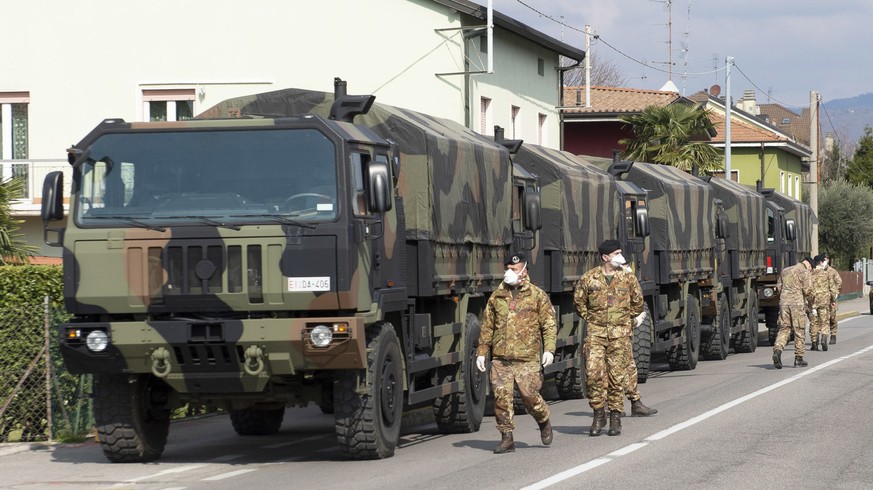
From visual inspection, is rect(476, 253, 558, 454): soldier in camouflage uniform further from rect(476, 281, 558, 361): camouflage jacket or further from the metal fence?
the metal fence

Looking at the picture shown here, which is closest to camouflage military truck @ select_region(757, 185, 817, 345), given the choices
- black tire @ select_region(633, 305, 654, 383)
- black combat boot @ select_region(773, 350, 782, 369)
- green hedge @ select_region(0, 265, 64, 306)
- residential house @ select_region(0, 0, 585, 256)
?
residential house @ select_region(0, 0, 585, 256)

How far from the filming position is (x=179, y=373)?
38.1ft

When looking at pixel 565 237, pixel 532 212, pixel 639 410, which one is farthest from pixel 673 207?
pixel 639 410

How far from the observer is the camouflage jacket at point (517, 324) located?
1271cm

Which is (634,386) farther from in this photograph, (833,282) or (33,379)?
(833,282)

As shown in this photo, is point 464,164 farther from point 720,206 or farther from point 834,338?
point 834,338

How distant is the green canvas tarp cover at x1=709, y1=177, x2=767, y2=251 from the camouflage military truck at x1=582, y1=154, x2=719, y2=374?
208 cm

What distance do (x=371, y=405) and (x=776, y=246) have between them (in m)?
23.0

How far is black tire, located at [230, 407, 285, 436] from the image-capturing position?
14984 millimetres

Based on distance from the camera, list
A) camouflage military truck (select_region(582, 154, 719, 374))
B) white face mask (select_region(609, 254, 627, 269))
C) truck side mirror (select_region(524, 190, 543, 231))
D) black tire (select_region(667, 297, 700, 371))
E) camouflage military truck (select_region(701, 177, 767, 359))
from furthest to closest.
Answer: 1. camouflage military truck (select_region(701, 177, 767, 359))
2. black tire (select_region(667, 297, 700, 371))
3. camouflage military truck (select_region(582, 154, 719, 374))
4. truck side mirror (select_region(524, 190, 543, 231))
5. white face mask (select_region(609, 254, 627, 269))

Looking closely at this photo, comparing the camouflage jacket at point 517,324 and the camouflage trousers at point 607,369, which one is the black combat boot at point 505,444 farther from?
the camouflage trousers at point 607,369

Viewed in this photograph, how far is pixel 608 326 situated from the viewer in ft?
46.4

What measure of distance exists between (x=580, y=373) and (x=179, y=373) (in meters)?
8.74

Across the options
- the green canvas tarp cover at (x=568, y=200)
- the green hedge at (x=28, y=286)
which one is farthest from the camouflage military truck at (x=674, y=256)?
the green hedge at (x=28, y=286)
